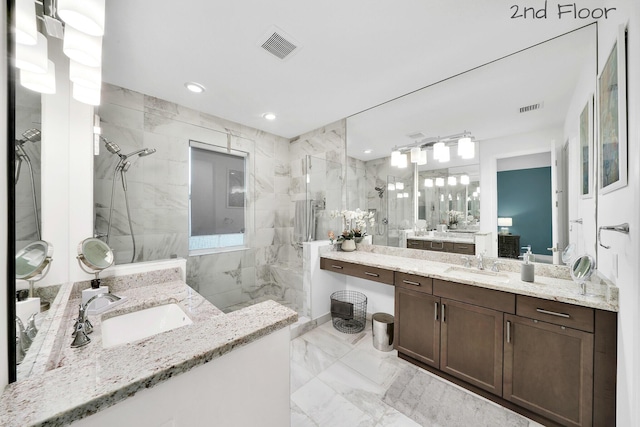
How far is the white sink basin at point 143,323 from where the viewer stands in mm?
1279

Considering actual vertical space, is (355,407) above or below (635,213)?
below

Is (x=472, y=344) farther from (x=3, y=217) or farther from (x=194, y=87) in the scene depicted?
(x=194, y=87)

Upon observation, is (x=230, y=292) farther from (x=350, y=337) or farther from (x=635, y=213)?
(x=635, y=213)

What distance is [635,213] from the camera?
3.17 ft

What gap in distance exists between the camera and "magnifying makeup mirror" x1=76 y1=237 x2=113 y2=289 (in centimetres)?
142

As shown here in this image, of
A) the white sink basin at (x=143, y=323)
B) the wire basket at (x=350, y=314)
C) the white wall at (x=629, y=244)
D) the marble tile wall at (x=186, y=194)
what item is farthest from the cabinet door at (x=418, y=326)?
the white sink basin at (x=143, y=323)

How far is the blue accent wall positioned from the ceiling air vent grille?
6.52ft

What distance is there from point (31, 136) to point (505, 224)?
310 cm

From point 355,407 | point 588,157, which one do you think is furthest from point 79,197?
point 588,157

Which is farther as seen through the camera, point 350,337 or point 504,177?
point 350,337

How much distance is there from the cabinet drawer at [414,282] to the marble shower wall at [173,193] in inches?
57.1

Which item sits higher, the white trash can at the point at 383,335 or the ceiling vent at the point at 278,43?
the ceiling vent at the point at 278,43

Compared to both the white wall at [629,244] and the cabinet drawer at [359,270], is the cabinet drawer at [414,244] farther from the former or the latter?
the white wall at [629,244]

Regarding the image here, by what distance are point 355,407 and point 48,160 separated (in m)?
2.49
